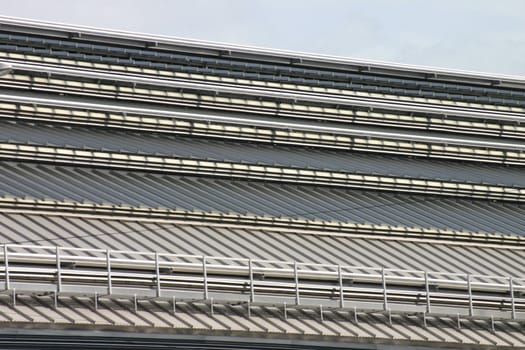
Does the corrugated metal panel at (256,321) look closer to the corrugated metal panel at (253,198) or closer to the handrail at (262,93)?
the corrugated metal panel at (253,198)

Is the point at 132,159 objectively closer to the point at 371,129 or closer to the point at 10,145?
the point at 10,145

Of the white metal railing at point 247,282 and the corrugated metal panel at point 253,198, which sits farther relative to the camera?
the corrugated metal panel at point 253,198

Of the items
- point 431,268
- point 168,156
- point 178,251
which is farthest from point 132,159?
point 431,268

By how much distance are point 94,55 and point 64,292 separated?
22132mm

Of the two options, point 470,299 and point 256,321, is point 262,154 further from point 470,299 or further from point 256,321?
point 256,321

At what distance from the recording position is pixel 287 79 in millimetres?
68875

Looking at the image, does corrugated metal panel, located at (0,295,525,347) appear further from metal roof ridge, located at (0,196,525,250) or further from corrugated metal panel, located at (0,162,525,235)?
corrugated metal panel, located at (0,162,525,235)

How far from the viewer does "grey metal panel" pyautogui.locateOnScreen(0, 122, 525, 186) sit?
192ft

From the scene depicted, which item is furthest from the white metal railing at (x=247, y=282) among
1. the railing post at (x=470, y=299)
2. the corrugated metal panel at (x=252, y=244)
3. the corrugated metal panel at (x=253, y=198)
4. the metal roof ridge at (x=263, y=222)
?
the corrugated metal panel at (x=253, y=198)

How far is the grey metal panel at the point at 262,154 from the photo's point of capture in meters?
58.4

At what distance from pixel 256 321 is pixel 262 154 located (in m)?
16.9

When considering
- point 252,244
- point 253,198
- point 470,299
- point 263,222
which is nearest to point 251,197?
point 253,198

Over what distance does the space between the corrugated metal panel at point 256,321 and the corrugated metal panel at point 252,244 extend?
17.3ft

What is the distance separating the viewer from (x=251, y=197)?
5969 centimetres
